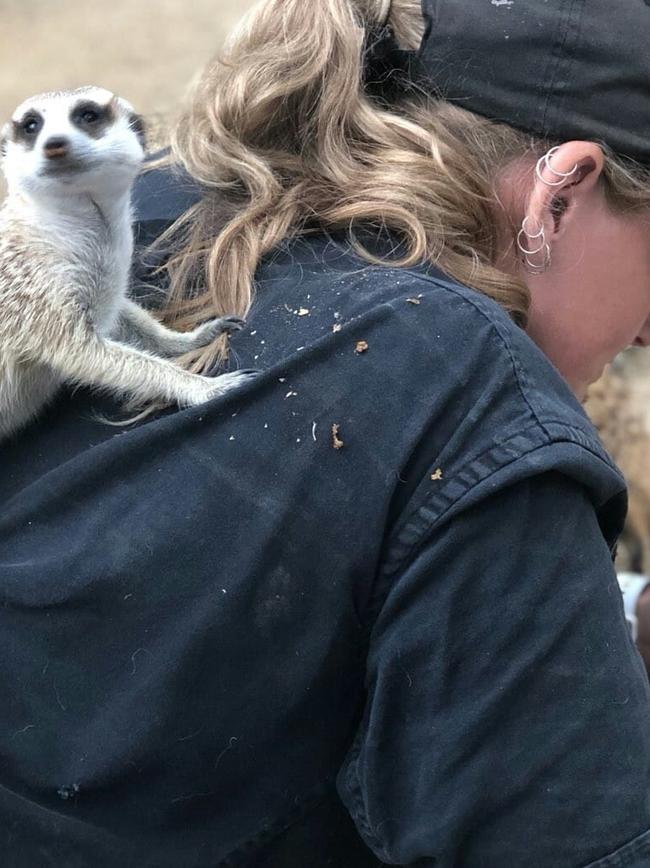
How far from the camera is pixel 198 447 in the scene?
124 cm

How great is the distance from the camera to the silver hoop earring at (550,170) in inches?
58.4

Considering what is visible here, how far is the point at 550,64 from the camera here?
145 centimetres

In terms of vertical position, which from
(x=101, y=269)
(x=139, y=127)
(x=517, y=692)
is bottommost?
(x=517, y=692)

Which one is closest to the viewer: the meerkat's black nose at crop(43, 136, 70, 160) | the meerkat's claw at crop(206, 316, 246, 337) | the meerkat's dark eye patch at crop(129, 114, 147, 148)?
the meerkat's claw at crop(206, 316, 246, 337)

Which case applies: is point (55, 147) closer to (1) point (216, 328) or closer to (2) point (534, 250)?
(1) point (216, 328)

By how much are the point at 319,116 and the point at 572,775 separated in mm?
880

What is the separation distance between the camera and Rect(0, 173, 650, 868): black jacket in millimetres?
1183

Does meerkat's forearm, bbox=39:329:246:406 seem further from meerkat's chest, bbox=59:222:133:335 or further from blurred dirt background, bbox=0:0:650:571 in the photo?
blurred dirt background, bbox=0:0:650:571

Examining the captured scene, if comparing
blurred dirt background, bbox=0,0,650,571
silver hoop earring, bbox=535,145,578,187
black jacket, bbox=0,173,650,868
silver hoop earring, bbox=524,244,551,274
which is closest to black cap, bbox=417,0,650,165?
silver hoop earring, bbox=535,145,578,187

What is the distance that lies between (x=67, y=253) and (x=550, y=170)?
0.73m

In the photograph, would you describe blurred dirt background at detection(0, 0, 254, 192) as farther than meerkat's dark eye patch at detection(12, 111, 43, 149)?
Yes

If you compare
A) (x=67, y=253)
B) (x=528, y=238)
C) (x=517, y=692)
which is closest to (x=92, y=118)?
(x=67, y=253)

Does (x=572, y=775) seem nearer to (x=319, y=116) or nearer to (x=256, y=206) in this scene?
(x=256, y=206)

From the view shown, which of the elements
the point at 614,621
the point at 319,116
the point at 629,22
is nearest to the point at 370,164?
the point at 319,116
